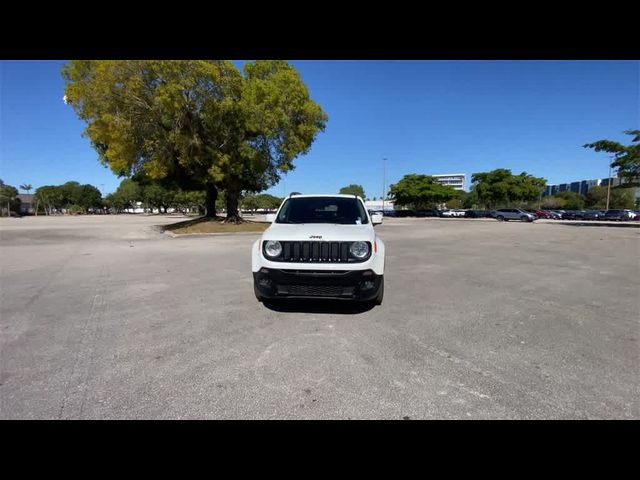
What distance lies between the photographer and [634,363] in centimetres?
346

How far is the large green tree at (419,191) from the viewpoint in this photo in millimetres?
63656

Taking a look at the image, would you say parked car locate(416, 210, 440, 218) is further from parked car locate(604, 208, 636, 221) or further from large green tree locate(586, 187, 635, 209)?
large green tree locate(586, 187, 635, 209)

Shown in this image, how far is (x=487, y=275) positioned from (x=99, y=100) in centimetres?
2246

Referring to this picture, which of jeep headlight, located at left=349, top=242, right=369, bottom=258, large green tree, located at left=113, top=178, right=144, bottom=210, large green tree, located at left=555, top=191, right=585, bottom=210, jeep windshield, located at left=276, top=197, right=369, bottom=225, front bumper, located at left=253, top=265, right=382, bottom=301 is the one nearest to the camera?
front bumper, located at left=253, top=265, right=382, bottom=301

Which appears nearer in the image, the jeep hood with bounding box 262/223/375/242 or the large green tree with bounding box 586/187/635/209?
the jeep hood with bounding box 262/223/375/242

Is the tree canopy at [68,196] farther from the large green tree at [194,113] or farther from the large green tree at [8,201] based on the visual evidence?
the large green tree at [194,113]

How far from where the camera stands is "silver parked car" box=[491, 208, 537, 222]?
44.5 meters

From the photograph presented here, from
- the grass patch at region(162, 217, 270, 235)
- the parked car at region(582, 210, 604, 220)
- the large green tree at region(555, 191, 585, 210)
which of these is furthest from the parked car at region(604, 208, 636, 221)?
the grass patch at region(162, 217, 270, 235)

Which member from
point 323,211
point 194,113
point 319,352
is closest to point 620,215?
point 194,113

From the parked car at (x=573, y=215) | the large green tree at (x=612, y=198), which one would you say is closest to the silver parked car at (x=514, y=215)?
the parked car at (x=573, y=215)

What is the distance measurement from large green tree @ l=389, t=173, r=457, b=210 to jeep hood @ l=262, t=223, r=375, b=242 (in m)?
61.9

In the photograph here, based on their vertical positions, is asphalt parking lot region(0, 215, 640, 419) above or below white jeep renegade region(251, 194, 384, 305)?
below

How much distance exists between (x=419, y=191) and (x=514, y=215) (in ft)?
66.0
